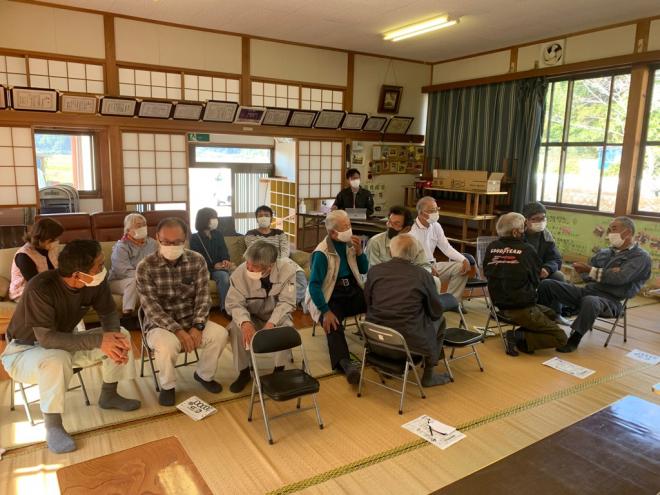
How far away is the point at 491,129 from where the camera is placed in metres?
7.88

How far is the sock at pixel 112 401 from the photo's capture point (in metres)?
3.20

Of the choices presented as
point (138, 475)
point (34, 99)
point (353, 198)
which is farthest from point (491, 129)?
point (138, 475)

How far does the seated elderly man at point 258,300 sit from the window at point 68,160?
4335 millimetres

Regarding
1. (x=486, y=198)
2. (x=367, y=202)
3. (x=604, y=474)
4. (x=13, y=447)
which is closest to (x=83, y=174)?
(x=367, y=202)

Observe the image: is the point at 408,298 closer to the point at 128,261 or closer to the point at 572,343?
the point at 572,343

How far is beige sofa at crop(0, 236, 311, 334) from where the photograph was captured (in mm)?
4199

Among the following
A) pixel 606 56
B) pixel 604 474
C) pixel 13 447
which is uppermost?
pixel 606 56

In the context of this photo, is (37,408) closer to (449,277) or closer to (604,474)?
(604,474)

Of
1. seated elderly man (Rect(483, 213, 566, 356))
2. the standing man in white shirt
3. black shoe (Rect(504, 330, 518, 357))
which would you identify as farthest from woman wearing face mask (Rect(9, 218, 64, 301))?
black shoe (Rect(504, 330, 518, 357))

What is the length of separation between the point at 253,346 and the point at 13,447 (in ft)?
4.76

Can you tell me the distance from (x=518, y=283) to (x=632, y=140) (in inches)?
138

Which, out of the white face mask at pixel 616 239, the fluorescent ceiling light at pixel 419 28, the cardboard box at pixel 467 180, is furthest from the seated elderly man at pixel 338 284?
the cardboard box at pixel 467 180

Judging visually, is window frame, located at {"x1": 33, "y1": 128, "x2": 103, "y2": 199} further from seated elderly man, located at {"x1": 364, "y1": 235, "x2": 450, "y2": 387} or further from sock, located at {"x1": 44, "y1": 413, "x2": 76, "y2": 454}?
seated elderly man, located at {"x1": 364, "y1": 235, "x2": 450, "y2": 387}

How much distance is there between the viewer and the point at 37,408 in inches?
127
